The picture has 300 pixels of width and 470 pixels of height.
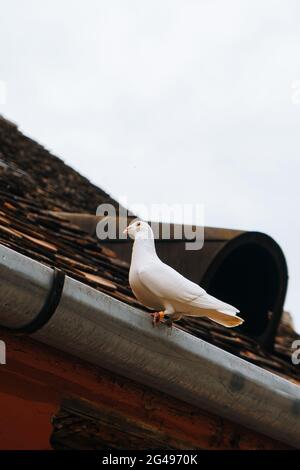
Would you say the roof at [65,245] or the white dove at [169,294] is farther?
the roof at [65,245]

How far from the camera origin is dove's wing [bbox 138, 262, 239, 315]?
9.82 feet

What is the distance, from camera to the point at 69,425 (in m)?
3.34

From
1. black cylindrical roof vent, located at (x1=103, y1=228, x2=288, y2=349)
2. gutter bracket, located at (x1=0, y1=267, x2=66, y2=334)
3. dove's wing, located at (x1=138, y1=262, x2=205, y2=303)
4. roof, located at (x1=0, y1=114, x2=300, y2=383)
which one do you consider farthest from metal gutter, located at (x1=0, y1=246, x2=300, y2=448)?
black cylindrical roof vent, located at (x1=103, y1=228, x2=288, y2=349)

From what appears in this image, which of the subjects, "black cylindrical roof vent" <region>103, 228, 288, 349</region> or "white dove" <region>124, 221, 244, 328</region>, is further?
"black cylindrical roof vent" <region>103, 228, 288, 349</region>

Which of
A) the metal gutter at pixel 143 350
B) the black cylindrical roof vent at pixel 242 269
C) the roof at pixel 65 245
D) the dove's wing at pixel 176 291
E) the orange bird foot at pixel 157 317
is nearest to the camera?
the metal gutter at pixel 143 350

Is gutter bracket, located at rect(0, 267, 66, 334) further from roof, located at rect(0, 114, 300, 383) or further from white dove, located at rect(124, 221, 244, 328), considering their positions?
roof, located at rect(0, 114, 300, 383)

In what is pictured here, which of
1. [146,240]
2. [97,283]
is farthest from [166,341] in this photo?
[97,283]

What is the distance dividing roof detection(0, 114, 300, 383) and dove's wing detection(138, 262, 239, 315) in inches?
30.6

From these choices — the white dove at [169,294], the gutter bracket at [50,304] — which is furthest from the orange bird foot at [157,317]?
the gutter bracket at [50,304]

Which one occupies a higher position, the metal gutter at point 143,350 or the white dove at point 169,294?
the white dove at point 169,294

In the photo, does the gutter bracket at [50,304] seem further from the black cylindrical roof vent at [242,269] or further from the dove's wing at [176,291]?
the black cylindrical roof vent at [242,269]

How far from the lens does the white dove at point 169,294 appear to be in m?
3.00

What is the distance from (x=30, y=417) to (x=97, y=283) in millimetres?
941

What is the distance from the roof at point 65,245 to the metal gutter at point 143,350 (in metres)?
0.67
